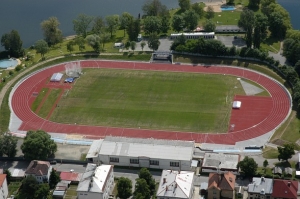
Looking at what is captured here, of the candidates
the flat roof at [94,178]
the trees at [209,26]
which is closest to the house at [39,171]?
the flat roof at [94,178]

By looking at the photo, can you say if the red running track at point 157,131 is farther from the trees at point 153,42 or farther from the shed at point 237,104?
the shed at point 237,104

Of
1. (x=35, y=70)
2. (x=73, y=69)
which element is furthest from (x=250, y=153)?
(x=35, y=70)

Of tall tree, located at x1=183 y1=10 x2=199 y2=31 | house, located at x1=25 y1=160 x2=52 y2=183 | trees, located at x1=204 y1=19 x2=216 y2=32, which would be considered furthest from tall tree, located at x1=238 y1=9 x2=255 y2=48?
house, located at x1=25 y1=160 x2=52 y2=183

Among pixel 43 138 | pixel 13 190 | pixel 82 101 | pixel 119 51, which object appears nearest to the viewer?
pixel 13 190

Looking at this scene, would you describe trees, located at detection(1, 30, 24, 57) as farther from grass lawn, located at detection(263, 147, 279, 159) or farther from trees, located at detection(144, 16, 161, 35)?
grass lawn, located at detection(263, 147, 279, 159)

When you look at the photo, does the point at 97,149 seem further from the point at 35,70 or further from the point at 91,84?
the point at 35,70

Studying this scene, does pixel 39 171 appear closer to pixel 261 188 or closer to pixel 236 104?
pixel 261 188
